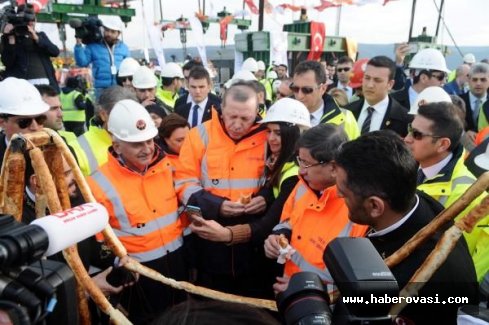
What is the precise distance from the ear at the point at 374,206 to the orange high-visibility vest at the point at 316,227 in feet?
1.05

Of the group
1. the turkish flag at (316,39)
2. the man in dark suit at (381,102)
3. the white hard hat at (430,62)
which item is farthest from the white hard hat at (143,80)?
the turkish flag at (316,39)

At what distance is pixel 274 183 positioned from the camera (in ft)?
9.20

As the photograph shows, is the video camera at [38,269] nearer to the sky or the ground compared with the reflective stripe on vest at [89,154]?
nearer to the sky

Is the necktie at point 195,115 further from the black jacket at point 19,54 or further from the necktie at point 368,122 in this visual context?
the necktie at point 368,122

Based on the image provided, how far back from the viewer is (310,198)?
87.9 inches

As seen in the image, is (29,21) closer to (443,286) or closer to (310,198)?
(310,198)

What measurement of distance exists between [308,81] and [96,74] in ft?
16.2

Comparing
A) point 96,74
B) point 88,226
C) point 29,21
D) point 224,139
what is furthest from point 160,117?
point 96,74

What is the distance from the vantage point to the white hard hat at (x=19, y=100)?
3.04m

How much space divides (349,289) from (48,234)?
0.77m

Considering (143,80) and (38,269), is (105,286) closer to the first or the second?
(38,269)

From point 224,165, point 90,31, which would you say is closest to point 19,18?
point 90,31

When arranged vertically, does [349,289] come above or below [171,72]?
below

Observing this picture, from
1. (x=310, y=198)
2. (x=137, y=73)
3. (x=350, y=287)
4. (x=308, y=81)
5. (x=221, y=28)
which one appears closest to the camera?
(x=350, y=287)
